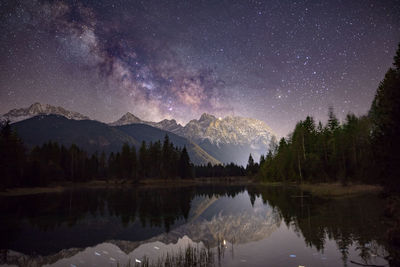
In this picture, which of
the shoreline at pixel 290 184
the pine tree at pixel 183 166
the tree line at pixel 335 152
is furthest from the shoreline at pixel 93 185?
the tree line at pixel 335 152

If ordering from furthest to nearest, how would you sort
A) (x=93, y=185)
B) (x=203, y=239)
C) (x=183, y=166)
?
(x=183, y=166), (x=93, y=185), (x=203, y=239)

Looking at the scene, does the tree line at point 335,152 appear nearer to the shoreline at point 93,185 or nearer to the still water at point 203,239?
the still water at point 203,239

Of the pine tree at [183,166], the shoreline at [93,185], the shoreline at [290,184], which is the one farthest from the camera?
the pine tree at [183,166]

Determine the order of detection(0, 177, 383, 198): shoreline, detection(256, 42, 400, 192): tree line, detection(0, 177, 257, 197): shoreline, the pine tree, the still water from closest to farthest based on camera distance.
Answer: the still water, detection(0, 177, 383, 198): shoreline, detection(256, 42, 400, 192): tree line, detection(0, 177, 257, 197): shoreline, the pine tree

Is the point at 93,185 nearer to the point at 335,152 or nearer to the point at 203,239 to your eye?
the point at 335,152

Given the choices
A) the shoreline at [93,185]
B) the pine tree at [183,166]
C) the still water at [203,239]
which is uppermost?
the pine tree at [183,166]

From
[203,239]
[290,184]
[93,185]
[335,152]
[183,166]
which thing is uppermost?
[335,152]

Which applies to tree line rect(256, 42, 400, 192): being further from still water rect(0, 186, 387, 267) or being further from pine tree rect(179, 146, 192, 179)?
pine tree rect(179, 146, 192, 179)

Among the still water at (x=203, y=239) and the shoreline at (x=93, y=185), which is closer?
the still water at (x=203, y=239)

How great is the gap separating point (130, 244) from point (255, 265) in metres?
10.3

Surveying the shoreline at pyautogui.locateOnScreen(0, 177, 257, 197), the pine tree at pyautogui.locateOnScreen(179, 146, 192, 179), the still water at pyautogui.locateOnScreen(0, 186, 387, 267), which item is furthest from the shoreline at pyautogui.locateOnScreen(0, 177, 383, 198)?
the still water at pyautogui.locateOnScreen(0, 186, 387, 267)

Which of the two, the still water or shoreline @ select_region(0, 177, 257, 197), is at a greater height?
the still water

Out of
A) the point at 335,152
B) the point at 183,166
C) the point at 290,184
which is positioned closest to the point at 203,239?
the point at 335,152

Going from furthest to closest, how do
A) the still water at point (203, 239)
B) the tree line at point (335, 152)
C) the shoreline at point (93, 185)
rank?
the shoreline at point (93, 185) < the tree line at point (335, 152) < the still water at point (203, 239)
